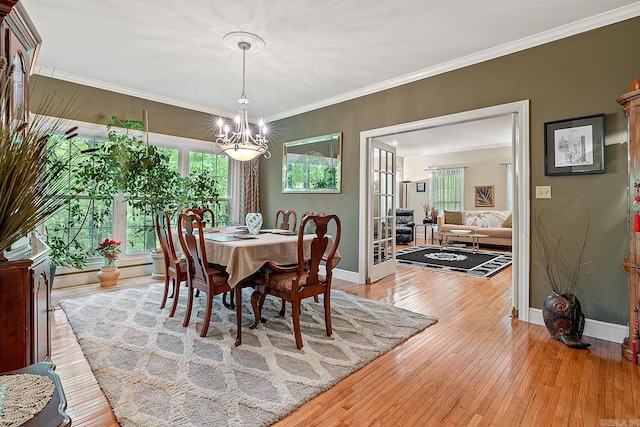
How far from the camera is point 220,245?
8.65 feet

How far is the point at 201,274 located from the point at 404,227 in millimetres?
6813

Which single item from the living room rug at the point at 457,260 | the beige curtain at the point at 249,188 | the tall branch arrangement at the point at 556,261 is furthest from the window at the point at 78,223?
the tall branch arrangement at the point at 556,261

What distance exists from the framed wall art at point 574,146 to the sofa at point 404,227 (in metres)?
5.74

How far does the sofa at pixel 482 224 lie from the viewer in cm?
742

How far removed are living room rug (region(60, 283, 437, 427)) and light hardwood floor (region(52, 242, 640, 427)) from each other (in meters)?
0.10

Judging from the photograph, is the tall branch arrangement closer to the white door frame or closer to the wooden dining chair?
the white door frame

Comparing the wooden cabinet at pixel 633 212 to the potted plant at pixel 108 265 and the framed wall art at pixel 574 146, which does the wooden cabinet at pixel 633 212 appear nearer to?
the framed wall art at pixel 574 146

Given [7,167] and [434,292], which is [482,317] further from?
[7,167]

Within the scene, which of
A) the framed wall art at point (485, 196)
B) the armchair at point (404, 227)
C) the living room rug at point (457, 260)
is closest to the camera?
the living room rug at point (457, 260)

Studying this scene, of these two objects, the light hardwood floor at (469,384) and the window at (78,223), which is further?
the window at (78,223)

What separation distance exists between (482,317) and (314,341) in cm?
175

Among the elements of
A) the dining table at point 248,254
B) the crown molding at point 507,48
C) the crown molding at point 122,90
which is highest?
the crown molding at point 122,90

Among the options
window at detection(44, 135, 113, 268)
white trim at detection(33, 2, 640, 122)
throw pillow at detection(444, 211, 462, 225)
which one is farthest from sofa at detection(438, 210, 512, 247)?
window at detection(44, 135, 113, 268)

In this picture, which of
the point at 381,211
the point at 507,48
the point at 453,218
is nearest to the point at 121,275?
the point at 381,211
